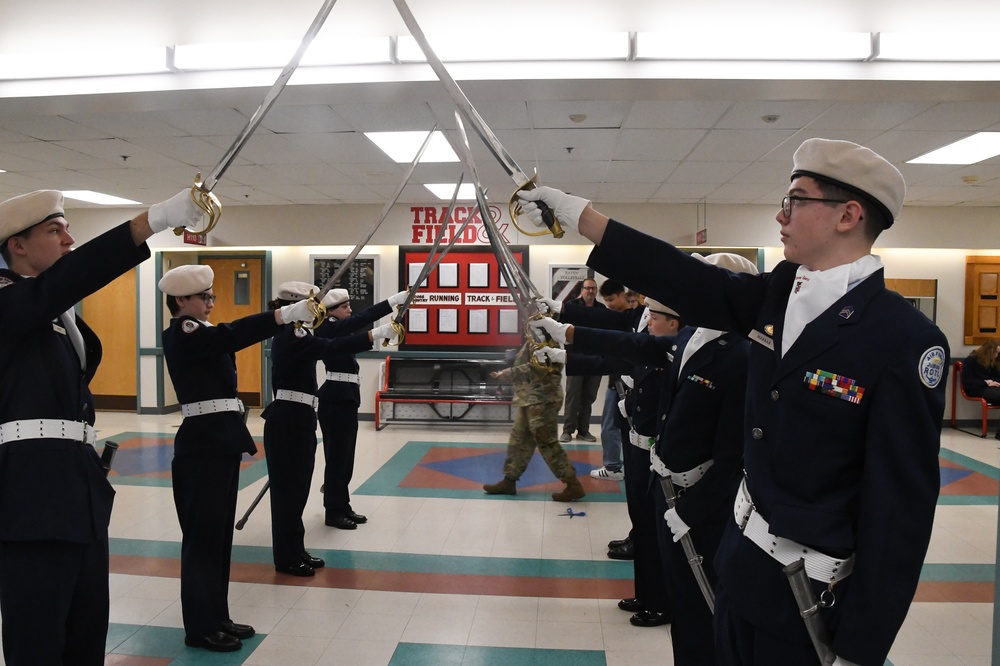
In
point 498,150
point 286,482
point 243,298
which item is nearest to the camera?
point 498,150

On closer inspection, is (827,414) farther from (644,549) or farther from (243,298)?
(243,298)

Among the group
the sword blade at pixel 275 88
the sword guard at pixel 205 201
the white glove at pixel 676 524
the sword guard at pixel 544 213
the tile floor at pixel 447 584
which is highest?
the sword blade at pixel 275 88

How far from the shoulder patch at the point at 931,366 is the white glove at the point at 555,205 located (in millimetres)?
729

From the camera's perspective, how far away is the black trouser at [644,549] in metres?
3.06

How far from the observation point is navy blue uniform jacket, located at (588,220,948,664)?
1185mm

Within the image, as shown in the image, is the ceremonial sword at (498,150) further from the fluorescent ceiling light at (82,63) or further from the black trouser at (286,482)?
the fluorescent ceiling light at (82,63)

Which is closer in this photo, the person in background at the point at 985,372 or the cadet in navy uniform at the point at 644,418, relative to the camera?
Result: the cadet in navy uniform at the point at 644,418

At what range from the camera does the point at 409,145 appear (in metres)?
5.69

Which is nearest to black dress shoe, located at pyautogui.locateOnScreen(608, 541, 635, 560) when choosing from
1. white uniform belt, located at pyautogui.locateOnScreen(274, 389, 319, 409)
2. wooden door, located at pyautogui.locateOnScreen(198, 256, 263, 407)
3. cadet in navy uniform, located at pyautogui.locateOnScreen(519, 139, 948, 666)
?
white uniform belt, located at pyautogui.locateOnScreen(274, 389, 319, 409)

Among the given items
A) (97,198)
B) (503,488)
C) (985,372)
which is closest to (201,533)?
(503,488)

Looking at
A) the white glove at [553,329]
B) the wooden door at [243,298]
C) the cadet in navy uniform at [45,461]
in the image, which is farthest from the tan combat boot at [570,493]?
the wooden door at [243,298]

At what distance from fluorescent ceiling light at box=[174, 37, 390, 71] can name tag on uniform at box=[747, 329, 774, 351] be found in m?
3.03

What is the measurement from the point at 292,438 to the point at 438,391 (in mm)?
4967

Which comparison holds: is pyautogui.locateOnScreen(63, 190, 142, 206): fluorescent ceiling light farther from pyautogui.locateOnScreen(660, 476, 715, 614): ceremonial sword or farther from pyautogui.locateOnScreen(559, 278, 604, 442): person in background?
pyautogui.locateOnScreen(660, 476, 715, 614): ceremonial sword
